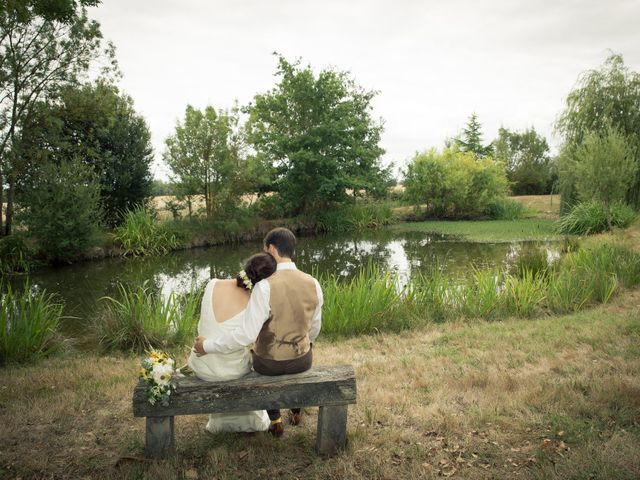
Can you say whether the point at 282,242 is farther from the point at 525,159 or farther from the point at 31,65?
the point at 525,159

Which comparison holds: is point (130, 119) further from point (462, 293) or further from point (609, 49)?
point (609, 49)

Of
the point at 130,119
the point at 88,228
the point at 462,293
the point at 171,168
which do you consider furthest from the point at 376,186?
the point at 462,293

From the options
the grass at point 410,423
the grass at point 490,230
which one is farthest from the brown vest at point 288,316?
the grass at point 490,230

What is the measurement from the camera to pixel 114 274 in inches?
526

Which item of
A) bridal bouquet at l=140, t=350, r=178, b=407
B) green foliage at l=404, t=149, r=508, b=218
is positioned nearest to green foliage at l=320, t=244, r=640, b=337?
bridal bouquet at l=140, t=350, r=178, b=407

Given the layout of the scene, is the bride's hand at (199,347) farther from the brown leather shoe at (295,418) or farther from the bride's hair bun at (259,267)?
the brown leather shoe at (295,418)

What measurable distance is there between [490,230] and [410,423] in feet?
64.8

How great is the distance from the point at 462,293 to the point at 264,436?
513 centimetres

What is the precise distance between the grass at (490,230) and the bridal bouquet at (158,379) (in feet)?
52.2

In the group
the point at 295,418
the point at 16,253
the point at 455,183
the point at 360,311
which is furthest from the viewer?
the point at 455,183

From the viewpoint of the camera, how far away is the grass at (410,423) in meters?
3.00

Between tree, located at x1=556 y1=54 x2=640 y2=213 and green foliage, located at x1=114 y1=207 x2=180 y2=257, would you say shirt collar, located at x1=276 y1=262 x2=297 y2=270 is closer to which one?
green foliage, located at x1=114 y1=207 x2=180 y2=257

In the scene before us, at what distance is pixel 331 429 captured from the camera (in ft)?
10.4

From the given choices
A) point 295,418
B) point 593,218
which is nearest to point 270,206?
point 593,218
